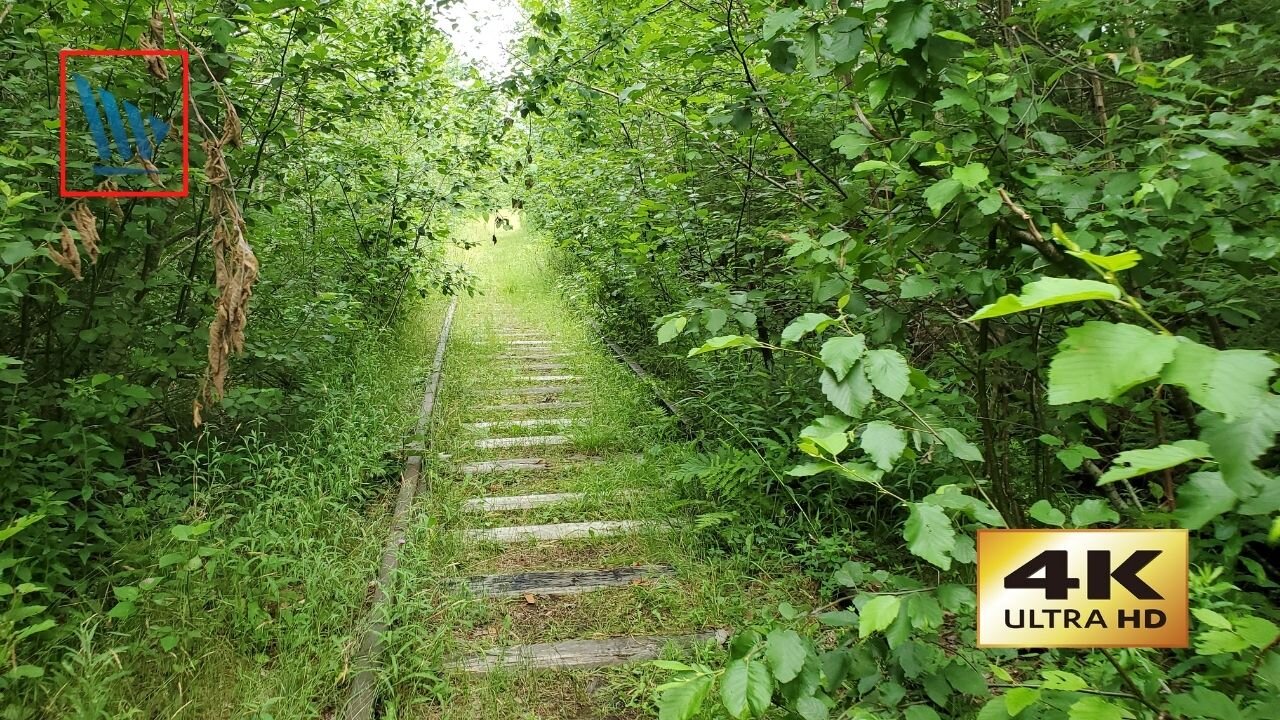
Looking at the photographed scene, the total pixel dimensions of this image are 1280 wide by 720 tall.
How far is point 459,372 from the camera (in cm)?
782

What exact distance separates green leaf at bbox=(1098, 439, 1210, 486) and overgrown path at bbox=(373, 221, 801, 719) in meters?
2.27

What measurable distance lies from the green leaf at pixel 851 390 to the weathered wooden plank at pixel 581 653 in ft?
6.90

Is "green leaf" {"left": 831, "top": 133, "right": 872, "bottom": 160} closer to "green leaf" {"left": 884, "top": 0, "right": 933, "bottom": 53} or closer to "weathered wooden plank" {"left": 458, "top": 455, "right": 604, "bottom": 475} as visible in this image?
"green leaf" {"left": 884, "top": 0, "right": 933, "bottom": 53}

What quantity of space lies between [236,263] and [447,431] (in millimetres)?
3211

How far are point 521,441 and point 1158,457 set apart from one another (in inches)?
206

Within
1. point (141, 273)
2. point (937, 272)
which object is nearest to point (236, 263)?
point (141, 273)

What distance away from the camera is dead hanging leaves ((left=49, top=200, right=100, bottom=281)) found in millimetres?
2672

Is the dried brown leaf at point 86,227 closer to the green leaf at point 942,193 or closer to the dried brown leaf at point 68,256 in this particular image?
the dried brown leaf at point 68,256

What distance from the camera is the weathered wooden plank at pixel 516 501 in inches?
177

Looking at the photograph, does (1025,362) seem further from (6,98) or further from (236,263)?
(6,98)

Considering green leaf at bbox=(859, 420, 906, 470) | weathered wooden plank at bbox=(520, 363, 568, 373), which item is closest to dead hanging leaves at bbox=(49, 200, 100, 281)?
green leaf at bbox=(859, 420, 906, 470)

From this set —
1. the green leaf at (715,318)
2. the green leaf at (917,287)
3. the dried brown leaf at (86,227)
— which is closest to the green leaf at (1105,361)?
the green leaf at (917,287)

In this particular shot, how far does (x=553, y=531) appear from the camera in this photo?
4.24m

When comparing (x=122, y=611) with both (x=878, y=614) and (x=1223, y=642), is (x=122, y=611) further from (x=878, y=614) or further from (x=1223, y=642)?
(x=1223, y=642)
